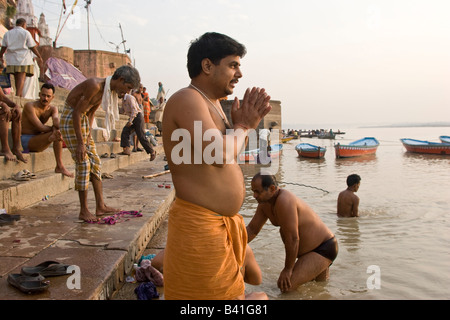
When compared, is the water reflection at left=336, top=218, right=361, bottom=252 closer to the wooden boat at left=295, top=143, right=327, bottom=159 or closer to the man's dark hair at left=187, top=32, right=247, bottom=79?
the man's dark hair at left=187, top=32, right=247, bottom=79

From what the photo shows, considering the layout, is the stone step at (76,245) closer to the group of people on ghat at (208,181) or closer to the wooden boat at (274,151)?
the group of people on ghat at (208,181)

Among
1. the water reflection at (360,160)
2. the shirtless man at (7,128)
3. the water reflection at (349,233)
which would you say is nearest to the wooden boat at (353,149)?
the water reflection at (360,160)

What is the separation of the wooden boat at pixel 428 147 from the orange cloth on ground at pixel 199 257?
98.3 ft

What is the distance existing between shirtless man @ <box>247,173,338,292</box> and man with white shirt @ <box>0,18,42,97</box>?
5.50 metres

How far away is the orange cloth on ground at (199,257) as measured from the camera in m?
1.91

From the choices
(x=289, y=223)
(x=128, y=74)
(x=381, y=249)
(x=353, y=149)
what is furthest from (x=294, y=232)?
(x=353, y=149)

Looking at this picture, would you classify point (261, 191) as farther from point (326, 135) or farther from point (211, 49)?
point (326, 135)

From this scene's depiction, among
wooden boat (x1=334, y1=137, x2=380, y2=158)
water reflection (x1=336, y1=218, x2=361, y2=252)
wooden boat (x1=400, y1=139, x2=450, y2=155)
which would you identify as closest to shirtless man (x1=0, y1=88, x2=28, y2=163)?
water reflection (x1=336, y1=218, x2=361, y2=252)

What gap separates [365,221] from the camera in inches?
292

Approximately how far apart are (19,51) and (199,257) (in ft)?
22.3

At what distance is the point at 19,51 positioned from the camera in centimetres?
711
